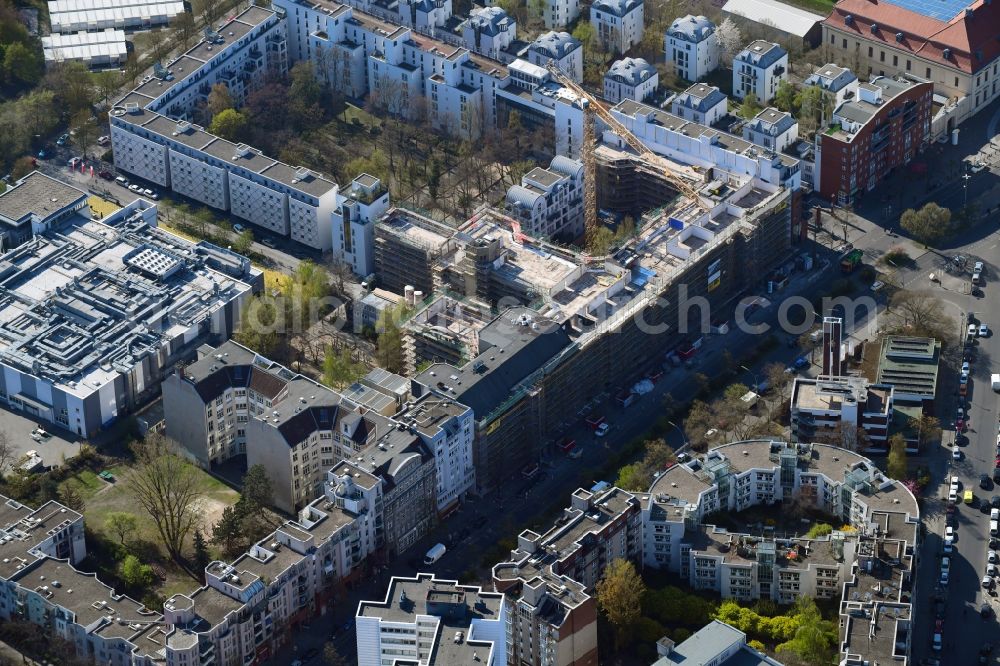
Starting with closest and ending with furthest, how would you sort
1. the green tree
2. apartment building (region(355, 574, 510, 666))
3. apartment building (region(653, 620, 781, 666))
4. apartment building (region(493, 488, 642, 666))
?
apartment building (region(355, 574, 510, 666)) < apartment building (region(653, 620, 781, 666)) < apartment building (region(493, 488, 642, 666)) < the green tree

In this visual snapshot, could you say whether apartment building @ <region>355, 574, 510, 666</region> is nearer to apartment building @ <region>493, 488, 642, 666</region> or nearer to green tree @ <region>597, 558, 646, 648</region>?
apartment building @ <region>493, 488, 642, 666</region>

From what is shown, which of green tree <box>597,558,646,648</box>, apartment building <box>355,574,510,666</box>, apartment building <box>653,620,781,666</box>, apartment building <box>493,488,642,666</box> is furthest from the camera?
green tree <box>597,558,646,648</box>

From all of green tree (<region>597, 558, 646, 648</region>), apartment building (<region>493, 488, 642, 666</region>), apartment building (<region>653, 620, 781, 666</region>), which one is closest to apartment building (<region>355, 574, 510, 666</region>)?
apartment building (<region>493, 488, 642, 666</region>)

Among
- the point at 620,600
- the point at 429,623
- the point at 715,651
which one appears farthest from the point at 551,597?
the point at 715,651

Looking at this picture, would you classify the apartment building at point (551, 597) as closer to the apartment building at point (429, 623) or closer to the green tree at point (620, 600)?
the green tree at point (620, 600)

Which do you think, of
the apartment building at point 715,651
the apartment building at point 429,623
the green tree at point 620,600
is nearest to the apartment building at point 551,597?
the green tree at point 620,600

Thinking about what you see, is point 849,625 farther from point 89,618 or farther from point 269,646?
point 89,618
